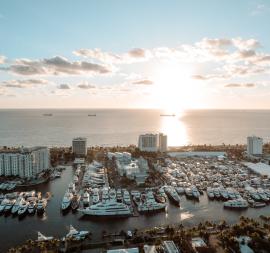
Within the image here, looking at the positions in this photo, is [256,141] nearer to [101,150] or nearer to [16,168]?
[101,150]

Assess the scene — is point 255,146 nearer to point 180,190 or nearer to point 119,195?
point 180,190

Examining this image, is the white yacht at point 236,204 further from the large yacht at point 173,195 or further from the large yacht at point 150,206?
the large yacht at point 150,206

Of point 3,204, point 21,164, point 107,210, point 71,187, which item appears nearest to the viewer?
point 107,210

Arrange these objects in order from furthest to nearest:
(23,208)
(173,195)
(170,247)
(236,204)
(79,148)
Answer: (79,148) → (173,195) → (236,204) → (23,208) → (170,247)

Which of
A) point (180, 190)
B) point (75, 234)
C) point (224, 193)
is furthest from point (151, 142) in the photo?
point (75, 234)

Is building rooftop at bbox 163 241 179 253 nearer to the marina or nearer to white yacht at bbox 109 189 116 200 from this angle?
the marina

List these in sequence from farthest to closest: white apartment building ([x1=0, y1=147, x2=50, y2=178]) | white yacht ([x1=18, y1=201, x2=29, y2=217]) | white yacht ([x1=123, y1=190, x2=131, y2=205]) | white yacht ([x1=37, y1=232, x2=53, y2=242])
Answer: white apartment building ([x1=0, y1=147, x2=50, y2=178]) < white yacht ([x1=123, y1=190, x2=131, y2=205]) < white yacht ([x1=18, y1=201, x2=29, y2=217]) < white yacht ([x1=37, y1=232, x2=53, y2=242])

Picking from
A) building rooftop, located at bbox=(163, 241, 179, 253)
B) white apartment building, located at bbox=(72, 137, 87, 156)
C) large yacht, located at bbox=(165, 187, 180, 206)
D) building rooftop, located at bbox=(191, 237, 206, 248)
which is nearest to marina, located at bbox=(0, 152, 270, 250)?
large yacht, located at bbox=(165, 187, 180, 206)

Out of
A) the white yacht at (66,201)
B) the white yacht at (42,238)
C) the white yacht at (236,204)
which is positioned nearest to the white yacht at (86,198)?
the white yacht at (66,201)
